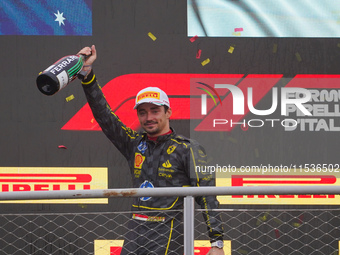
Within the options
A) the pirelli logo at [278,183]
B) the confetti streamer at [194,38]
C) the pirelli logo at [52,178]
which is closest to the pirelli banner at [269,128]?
the pirelli logo at [278,183]

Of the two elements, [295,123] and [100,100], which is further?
[295,123]

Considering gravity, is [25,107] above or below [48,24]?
below

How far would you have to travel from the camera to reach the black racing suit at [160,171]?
2021 mm

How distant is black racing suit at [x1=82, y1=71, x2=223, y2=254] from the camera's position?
202 cm

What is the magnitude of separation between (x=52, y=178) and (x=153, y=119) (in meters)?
1.08

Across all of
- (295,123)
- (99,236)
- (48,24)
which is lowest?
(99,236)

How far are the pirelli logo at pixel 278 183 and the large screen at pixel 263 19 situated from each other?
934mm

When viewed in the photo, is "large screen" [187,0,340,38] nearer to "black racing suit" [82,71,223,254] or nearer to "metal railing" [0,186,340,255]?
"black racing suit" [82,71,223,254]

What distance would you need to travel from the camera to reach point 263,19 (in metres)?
2.86

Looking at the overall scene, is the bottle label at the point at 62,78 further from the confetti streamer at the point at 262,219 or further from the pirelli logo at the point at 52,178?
the confetti streamer at the point at 262,219

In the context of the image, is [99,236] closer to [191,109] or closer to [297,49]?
[191,109]

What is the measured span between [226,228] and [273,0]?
1.52 m

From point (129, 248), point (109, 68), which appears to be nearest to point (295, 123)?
point (109, 68)

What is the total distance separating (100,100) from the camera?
7.16 feet
